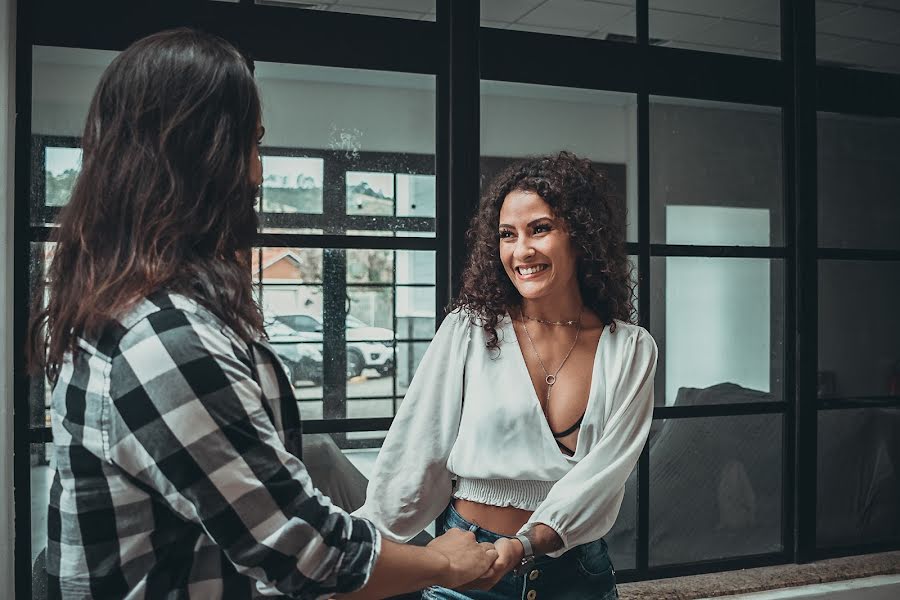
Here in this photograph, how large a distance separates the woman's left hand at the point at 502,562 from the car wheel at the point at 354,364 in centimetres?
82

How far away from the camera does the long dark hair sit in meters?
0.93

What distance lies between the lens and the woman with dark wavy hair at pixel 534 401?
1.59 metres

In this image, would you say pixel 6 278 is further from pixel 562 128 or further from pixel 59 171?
pixel 562 128

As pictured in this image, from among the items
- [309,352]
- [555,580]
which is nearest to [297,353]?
[309,352]

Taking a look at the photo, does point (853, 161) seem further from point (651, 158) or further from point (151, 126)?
point (151, 126)

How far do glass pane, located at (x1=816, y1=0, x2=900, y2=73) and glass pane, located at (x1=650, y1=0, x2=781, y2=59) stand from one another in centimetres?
19

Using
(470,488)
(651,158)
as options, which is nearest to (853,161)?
(651,158)

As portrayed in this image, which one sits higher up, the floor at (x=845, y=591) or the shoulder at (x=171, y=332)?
the shoulder at (x=171, y=332)

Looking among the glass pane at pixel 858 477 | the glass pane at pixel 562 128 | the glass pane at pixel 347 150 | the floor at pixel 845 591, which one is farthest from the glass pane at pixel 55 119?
the glass pane at pixel 858 477

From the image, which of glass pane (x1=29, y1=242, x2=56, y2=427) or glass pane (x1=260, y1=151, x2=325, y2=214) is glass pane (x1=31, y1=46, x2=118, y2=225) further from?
glass pane (x1=260, y1=151, x2=325, y2=214)

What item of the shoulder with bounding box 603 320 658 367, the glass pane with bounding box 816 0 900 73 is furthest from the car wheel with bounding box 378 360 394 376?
the glass pane with bounding box 816 0 900 73

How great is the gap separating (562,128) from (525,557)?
1.38 meters

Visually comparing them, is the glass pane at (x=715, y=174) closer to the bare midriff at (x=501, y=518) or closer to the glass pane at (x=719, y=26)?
the glass pane at (x=719, y=26)

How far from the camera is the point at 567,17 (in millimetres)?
2383
